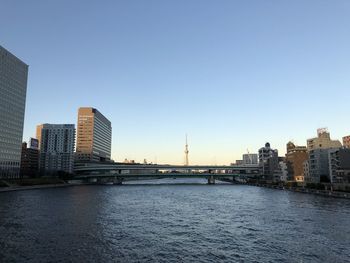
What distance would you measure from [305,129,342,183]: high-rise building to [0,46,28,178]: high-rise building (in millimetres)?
172064

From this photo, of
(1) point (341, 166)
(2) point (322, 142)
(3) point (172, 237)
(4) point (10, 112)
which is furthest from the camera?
(4) point (10, 112)

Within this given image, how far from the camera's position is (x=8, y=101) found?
18550 cm

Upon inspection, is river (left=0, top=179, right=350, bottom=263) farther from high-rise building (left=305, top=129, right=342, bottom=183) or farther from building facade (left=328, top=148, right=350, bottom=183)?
high-rise building (left=305, top=129, right=342, bottom=183)

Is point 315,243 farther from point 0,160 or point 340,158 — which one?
point 0,160

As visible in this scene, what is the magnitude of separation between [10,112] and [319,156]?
180 meters

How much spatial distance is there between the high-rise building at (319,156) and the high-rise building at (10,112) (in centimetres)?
17206

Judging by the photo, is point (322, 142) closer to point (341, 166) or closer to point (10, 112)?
point (341, 166)

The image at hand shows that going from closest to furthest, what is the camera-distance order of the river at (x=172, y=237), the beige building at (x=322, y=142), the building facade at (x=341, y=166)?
the river at (x=172, y=237) < the building facade at (x=341, y=166) < the beige building at (x=322, y=142)

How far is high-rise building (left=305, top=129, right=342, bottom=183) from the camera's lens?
164 m

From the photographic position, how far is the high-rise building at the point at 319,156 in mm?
164500

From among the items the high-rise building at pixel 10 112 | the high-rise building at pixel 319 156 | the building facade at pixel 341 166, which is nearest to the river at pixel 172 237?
the building facade at pixel 341 166

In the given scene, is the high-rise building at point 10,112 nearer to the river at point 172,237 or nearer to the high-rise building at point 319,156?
the river at point 172,237

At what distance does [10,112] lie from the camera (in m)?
187

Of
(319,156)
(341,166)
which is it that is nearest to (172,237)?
(341,166)
